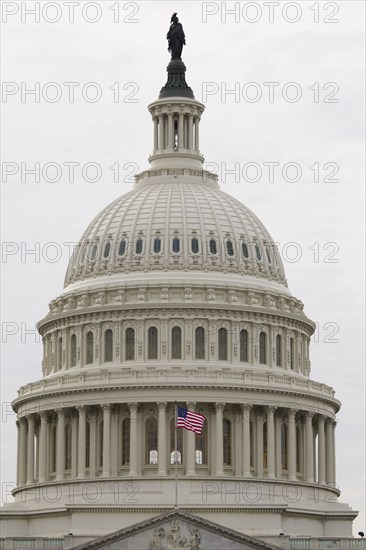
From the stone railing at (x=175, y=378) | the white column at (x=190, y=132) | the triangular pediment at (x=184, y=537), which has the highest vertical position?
the white column at (x=190, y=132)

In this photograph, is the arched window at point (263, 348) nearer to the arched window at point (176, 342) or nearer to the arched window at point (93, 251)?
the arched window at point (176, 342)

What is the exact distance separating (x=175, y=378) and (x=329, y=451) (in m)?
16.3

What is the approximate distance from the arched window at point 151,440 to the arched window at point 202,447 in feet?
10.5

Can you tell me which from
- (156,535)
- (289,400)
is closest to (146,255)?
(289,400)

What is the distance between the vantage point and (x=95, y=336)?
168m

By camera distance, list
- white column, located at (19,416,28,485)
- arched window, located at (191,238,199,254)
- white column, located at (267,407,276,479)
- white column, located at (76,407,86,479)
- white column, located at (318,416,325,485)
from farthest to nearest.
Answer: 1. white column, located at (19,416,28,485)
2. white column, located at (318,416,325,485)
3. arched window, located at (191,238,199,254)
4. white column, located at (76,407,86,479)
5. white column, located at (267,407,276,479)

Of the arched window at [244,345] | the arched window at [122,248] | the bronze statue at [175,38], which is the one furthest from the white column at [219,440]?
the bronze statue at [175,38]

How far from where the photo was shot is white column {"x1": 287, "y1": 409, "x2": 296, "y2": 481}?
6506 inches

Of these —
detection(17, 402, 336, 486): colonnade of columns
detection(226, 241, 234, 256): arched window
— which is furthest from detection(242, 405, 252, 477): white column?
detection(226, 241, 234, 256): arched window

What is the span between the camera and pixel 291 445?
166 metres

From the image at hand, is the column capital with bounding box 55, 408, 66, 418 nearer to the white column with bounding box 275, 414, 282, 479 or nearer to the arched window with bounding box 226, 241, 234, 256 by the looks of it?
the white column with bounding box 275, 414, 282, 479

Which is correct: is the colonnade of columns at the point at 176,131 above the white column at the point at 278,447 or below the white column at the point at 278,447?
above

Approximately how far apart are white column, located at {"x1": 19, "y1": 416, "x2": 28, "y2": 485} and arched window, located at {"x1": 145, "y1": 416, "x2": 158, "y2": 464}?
12.2 meters

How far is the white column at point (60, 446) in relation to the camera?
165 meters
